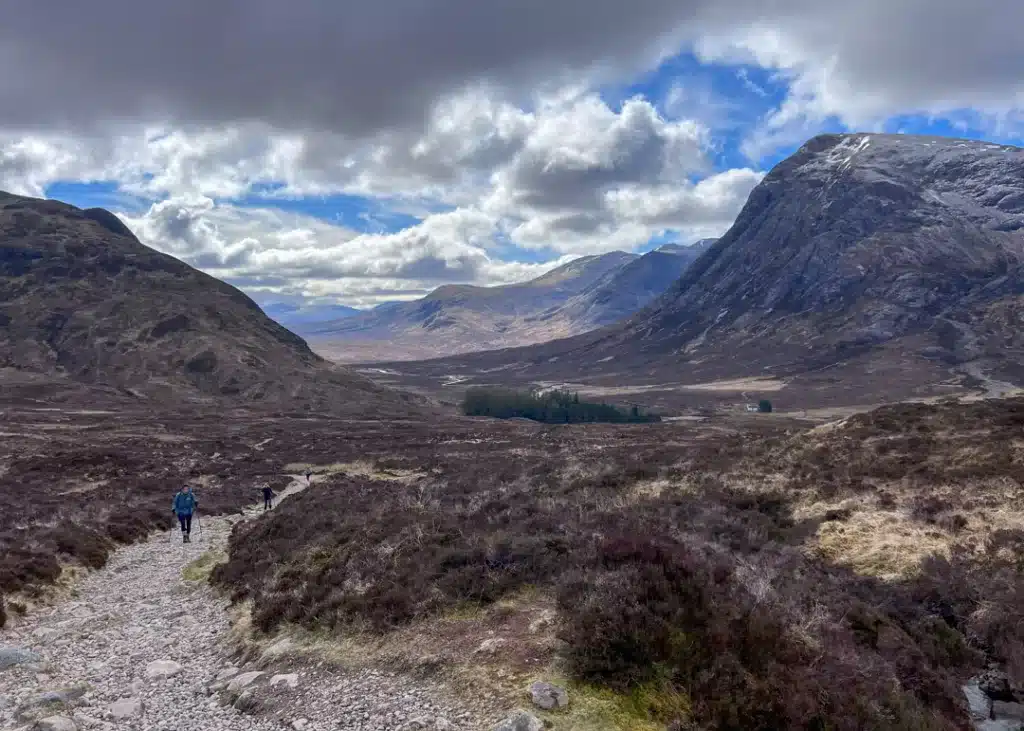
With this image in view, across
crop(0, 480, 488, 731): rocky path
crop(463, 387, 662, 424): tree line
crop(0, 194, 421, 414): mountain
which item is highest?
crop(0, 194, 421, 414): mountain

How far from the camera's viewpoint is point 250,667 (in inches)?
488

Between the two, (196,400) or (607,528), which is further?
(196,400)

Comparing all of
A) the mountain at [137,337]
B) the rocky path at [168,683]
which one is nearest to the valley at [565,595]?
the rocky path at [168,683]

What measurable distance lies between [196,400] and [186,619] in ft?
407

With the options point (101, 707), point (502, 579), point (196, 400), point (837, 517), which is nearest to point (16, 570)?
point (101, 707)

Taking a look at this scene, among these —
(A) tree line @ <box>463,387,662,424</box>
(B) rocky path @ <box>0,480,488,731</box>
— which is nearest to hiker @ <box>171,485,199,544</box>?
(B) rocky path @ <box>0,480,488,731</box>

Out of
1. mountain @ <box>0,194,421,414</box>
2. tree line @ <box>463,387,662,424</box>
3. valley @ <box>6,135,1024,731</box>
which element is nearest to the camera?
valley @ <box>6,135,1024,731</box>

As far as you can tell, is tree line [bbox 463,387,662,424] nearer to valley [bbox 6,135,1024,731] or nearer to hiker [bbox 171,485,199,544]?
valley [bbox 6,135,1024,731]

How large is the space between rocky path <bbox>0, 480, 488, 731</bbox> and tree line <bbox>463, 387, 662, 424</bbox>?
122303mm

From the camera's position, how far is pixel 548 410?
5694 inches

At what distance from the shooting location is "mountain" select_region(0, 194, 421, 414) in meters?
137

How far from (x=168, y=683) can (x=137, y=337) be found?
160309 mm

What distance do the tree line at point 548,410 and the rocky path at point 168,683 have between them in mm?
122303

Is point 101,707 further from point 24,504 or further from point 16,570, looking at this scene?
point 24,504
